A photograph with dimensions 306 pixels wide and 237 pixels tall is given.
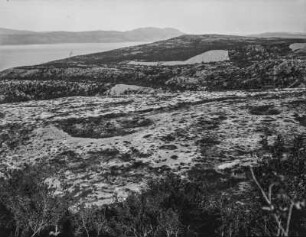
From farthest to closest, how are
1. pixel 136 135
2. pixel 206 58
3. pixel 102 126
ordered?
pixel 206 58
pixel 102 126
pixel 136 135

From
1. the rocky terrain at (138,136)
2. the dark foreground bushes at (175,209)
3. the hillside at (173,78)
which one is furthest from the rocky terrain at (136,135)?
the hillside at (173,78)

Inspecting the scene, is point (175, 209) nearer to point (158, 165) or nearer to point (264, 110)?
point (158, 165)

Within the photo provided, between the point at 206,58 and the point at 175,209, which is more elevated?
the point at 206,58

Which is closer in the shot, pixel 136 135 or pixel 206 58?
pixel 136 135

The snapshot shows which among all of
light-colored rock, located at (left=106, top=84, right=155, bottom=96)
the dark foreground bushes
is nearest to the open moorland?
the dark foreground bushes

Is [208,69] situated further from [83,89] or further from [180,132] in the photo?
[180,132]

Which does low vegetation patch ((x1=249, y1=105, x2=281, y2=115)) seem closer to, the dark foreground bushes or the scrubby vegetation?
the dark foreground bushes

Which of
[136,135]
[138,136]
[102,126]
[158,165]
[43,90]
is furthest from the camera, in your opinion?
[43,90]

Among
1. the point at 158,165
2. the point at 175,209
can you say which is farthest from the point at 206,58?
the point at 175,209

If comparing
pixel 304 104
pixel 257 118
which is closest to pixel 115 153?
pixel 257 118
